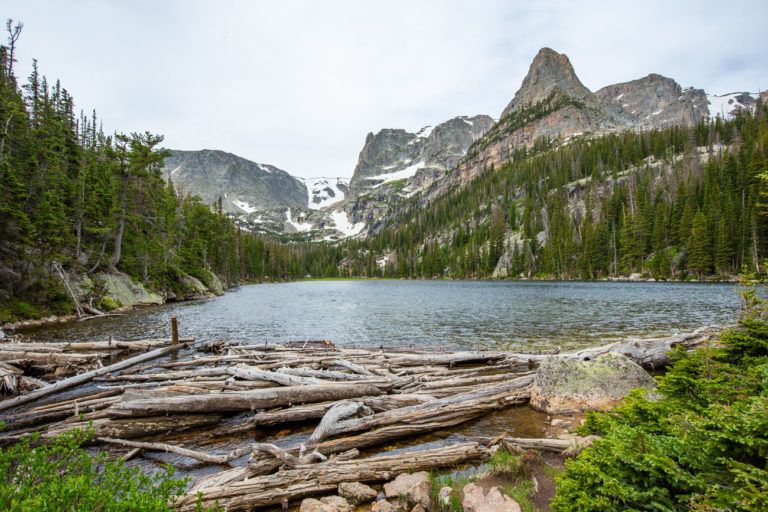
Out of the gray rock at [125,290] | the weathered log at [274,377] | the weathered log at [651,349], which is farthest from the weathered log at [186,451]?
the gray rock at [125,290]

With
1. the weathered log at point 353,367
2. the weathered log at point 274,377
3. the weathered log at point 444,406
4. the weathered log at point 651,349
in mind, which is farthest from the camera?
the weathered log at point 651,349

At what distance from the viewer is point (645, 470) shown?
152 inches

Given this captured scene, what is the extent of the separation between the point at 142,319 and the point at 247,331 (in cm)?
1191

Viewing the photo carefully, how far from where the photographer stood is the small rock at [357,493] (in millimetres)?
6668

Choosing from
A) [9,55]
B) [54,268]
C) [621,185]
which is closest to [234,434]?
[54,268]

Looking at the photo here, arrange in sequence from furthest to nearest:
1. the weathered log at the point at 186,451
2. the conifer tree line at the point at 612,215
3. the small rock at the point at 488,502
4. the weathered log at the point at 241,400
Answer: the conifer tree line at the point at 612,215 → the weathered log at the point at 241,400 → the weathered log at the point at 186,451 → the small rock at the point at 488,502

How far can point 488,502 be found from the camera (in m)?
6.05

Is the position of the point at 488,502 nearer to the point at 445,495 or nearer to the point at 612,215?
the point at 445,495

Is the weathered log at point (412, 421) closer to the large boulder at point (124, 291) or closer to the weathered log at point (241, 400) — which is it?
the weathered log at point (241, 400)

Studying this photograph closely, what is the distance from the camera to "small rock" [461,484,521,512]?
19.3 feet

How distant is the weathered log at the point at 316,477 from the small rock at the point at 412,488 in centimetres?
29

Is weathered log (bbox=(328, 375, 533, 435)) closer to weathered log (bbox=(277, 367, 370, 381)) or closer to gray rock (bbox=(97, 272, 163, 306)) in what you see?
weathered log (bbox=(277, 367, 370, 381))

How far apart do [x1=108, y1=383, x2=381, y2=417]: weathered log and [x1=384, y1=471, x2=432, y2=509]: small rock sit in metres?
4.76

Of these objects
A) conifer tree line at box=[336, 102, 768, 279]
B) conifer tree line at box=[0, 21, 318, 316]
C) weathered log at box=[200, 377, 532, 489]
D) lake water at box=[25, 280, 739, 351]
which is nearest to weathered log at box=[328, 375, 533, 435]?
weathered log at box=[200, 377, 532, 489]
